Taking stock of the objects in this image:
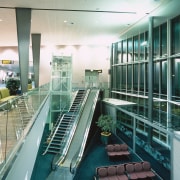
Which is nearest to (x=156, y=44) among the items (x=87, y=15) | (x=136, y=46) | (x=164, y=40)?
(x=164, y=40)

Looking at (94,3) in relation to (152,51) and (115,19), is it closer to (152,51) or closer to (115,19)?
(115,19)

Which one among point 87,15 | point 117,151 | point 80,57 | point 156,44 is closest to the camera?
point 87,15

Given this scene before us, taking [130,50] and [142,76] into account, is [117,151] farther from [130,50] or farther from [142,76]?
[130,50]

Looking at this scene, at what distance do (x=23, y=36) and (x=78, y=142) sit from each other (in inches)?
301

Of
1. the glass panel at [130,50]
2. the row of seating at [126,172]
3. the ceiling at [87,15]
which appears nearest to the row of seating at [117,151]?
the row of seating at [126,172]

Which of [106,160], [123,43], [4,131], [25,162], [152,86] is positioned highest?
[123,43]

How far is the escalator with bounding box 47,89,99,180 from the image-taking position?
11.8 m

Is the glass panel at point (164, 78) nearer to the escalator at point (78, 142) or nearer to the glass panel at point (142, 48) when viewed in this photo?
the glass panel at point (142, 48)

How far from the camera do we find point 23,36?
12094 millimetres

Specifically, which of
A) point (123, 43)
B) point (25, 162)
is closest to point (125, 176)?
point (25, 162)

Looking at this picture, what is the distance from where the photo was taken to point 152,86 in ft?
43.5

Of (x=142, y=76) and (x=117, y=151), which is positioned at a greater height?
(x=142, y=76)

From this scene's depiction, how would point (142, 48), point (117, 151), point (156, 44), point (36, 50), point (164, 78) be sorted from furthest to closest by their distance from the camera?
point (36, 50)
point (142, 48)
point (117, 151)
point (156, 44)
point (164, 78)

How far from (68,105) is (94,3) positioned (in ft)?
37.8
